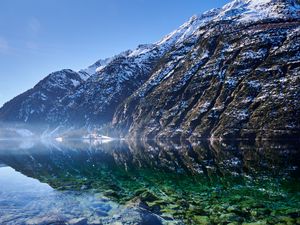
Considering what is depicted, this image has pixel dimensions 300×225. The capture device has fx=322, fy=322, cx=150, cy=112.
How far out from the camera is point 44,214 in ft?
113

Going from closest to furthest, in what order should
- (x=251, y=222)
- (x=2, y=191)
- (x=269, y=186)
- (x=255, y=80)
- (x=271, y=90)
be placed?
(x=251, y=222) < (x=269, y=186) < (x=2, y=191) < (x=271, y=90) < (x=255, y=80)

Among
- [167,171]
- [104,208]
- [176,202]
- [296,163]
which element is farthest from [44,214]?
[296,163]

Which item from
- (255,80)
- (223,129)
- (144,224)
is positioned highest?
(255,80)

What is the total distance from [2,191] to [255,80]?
173047 mm

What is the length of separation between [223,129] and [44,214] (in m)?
158

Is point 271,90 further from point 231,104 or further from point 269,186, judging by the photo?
point 269,186

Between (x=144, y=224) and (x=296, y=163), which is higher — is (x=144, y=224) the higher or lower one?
the lower one

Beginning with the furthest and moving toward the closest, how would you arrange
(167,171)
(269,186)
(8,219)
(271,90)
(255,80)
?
(255,80) → (271,90) → (167,171) → (269,186) → (8,219)

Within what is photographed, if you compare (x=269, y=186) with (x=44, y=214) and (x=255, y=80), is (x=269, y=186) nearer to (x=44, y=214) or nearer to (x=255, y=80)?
(x=44, y=214)

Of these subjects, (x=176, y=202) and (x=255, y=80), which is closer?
(x=176, y=202)

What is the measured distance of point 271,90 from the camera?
181 m

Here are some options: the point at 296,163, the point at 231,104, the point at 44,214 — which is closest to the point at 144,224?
the point at 44,214

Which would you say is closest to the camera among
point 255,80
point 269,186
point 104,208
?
point 104,208

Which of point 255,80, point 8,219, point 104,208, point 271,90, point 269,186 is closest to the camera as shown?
point 8,219
